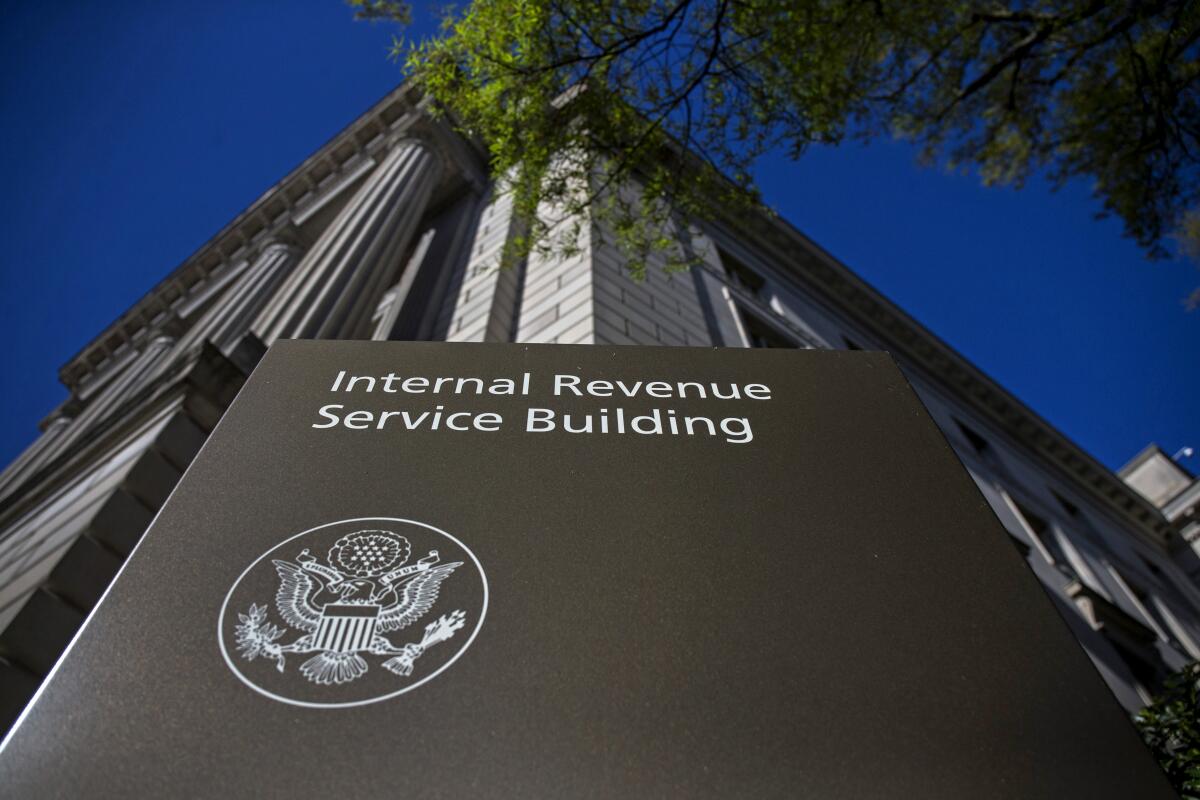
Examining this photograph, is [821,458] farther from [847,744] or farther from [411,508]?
[411,508]

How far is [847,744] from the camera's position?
4.81ft

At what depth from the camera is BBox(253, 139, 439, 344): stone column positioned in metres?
8.92

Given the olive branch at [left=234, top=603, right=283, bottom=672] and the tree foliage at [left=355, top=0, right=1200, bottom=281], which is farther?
the tree foliage at [left=355, top=0, right=1200, bottom=281]

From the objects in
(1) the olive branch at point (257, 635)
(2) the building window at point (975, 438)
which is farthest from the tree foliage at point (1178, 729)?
(2) the building window at point (975, 438)

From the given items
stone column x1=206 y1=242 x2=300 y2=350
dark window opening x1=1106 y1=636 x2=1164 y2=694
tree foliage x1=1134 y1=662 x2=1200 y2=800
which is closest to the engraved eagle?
tree foliage x1=1134 y1=662 x2=1200 y2=800

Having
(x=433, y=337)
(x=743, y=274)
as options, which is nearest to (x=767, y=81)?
(x=433, y=337)

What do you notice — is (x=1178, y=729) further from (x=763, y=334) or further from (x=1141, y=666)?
(x=1141, y=666)

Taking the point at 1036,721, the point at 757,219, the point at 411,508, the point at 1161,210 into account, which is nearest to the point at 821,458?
the point at 1036,721

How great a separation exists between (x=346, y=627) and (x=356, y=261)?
9.97m

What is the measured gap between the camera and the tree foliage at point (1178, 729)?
145 inches

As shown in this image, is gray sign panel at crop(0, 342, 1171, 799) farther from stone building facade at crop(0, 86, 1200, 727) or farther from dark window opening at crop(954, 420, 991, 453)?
dark window opening at crop(954, 420, 991, 453)

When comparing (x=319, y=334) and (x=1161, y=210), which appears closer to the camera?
(x=319, y=334)

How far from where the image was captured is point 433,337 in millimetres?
9719

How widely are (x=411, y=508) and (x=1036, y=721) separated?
5.01ft
